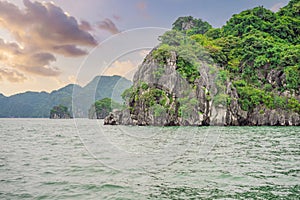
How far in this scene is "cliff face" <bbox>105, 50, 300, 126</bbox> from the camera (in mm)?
39188

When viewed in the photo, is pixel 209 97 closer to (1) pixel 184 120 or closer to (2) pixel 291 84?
(1) pixel 184 120

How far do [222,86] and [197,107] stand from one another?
5.78 meters

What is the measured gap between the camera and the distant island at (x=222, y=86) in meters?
39.4

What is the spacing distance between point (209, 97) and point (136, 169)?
32.9 metres

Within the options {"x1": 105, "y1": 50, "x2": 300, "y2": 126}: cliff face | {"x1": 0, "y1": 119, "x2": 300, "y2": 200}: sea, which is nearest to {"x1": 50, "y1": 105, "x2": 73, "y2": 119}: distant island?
{"x1": 105, "y1": 50, "x2": 300, "y2": 126}: cliff face

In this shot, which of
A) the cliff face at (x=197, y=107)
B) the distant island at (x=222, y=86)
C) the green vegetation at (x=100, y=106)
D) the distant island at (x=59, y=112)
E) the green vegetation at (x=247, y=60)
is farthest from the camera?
the distant island at (x=59, y=112)

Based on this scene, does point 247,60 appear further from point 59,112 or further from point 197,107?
point 59,112

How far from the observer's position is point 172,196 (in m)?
5.74

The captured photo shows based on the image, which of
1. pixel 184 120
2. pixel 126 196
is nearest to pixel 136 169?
pixel 126 196

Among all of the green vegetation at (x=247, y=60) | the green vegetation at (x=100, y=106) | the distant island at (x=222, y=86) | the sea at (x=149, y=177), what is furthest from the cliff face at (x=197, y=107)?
the sea at (x=149, y=177)

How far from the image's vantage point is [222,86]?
42.0m

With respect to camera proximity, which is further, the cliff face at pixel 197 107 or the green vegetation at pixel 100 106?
the cliff face at pixel 197 107

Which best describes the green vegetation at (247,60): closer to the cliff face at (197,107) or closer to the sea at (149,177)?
the cliff face at (197,107)

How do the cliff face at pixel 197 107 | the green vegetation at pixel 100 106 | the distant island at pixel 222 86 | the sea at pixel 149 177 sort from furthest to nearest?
1. the distant island at pixel 222 86
2. the cliff face at pixel 197 107
3. the green vegetation at pixel 100 106
4. the sea at pixel 149 177
